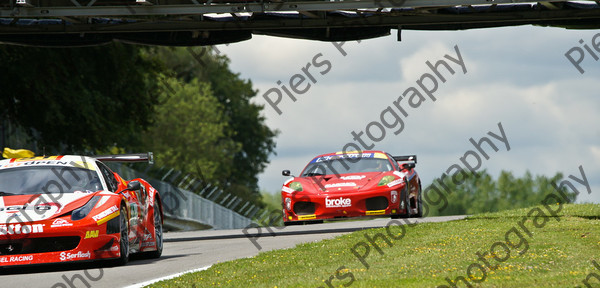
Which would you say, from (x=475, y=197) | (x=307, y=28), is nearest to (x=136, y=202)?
(x=307, y=28)

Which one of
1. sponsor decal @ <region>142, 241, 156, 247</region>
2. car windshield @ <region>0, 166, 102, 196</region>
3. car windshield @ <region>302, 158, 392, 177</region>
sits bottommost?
car windshield @ <region>302, 158, 392, 177</region>

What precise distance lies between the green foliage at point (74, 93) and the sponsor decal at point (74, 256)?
19.9m

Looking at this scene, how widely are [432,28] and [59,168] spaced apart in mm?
11007

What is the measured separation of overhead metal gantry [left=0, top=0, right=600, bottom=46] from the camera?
18.7 meters

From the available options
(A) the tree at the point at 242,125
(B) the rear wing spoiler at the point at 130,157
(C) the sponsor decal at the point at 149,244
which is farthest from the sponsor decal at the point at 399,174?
(A) the tree at the point at 242,125

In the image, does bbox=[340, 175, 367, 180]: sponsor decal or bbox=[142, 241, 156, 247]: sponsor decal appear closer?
bbox=[142, 241, 156, 247]: sponsor decal

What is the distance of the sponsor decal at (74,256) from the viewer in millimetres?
10711

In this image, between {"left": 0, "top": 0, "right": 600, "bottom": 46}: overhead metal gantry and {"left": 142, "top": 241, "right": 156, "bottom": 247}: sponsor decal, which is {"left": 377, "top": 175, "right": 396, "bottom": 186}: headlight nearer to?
{"left": 0, "top": 0, "right": 600, "bottom": 46}: overhead metal gantry

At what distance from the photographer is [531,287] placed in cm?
741

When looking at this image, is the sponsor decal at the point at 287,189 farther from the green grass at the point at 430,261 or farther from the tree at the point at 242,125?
the tree at the point at 242,125

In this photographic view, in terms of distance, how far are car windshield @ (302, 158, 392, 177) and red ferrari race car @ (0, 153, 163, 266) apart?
6983 mm

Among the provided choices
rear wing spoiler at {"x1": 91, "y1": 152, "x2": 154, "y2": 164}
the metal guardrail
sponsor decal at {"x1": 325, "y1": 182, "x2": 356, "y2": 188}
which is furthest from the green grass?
the metal guardrail

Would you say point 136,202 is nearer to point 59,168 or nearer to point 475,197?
point 59,168

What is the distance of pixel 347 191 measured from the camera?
18094 mm
